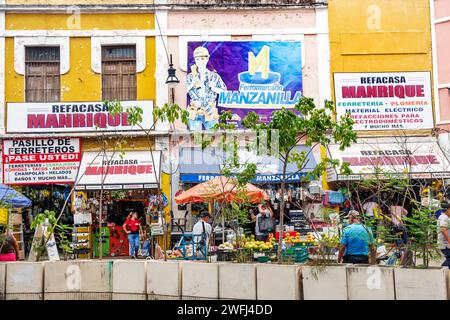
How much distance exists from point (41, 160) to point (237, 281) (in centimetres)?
1154

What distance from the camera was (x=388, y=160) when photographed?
55.0 ft

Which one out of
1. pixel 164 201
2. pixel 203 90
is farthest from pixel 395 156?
pixel 164 201

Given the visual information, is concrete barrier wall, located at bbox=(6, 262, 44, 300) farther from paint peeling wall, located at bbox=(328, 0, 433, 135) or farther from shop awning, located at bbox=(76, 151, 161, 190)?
paint peeling wall, located at bbox=(328, 0, 433, 135)

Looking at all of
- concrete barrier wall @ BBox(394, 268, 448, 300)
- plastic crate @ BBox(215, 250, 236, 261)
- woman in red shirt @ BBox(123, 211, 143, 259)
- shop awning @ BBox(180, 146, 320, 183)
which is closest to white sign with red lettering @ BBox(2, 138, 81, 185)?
woman in red shirt @ BBox(123, 211, 143, 259)

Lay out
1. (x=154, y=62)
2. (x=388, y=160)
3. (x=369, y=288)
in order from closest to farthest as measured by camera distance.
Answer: (x=369, y=288) → (x=388, y=160) → (x=154, y=62)

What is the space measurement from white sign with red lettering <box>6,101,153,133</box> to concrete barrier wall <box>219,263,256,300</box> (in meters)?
10.4

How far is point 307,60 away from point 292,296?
12.2 m

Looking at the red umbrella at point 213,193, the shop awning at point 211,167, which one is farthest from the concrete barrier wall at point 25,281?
the shop awning at point 211,167

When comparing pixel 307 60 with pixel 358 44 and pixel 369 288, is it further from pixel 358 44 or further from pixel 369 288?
pixel 369 288

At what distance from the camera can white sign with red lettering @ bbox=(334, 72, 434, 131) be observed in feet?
58.5

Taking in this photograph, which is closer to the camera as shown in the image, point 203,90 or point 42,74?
point 203,90

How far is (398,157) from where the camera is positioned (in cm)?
1714

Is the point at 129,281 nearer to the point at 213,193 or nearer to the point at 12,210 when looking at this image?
the point at 213,193

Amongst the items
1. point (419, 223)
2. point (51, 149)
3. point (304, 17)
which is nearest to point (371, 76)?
point (304, 17)
